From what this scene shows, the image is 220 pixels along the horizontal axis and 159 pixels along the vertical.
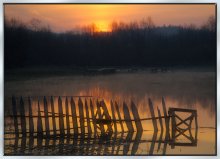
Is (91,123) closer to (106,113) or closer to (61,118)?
(106,113)

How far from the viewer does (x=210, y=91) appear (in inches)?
371

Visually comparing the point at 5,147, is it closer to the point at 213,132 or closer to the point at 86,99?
the point at 86,99

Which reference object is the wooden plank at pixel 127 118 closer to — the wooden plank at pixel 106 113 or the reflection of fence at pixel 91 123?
the reflection of fence at pixel 91 123

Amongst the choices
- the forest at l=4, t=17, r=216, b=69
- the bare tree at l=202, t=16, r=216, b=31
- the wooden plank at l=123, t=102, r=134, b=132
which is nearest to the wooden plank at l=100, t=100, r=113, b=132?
the wooden plank at l=123, t=102, r=134, b=132

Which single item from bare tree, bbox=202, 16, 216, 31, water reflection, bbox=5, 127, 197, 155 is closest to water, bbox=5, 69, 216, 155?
water reflection, bbox=5, 127, 197, 155

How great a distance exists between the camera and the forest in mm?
9453

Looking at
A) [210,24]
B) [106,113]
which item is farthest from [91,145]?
[210,24]

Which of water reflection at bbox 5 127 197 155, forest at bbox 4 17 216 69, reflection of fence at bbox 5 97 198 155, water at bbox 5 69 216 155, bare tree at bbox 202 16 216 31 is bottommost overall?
water reflection at bbox 5 127 197 155

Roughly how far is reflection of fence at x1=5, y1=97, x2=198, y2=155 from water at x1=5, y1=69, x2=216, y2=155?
4 centimetres

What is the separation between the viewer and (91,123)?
9.52 meters

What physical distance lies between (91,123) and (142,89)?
Answer: 1.65ft

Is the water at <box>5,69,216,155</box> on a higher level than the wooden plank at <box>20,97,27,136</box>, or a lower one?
higher

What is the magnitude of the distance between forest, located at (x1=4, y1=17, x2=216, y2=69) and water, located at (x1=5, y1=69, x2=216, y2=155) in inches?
4.2

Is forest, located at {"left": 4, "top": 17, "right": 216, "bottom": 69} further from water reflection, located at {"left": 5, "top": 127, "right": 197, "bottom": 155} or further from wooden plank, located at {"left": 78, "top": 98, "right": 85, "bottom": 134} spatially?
water reflection, located at {"left": 5, "top": 127, "right": 197, "bottom": 155}
